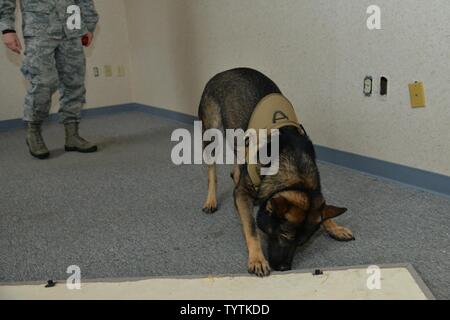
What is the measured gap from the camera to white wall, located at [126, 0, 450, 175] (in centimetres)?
223

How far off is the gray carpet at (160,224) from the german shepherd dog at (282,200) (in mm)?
112

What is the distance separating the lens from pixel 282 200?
1483 mm

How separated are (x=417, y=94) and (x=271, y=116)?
37.2 inches

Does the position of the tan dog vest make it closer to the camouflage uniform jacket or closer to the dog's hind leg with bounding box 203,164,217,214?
the dog's hind leg with bounding box 203,164,217,214

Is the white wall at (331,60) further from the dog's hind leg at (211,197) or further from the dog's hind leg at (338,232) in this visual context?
the dog's hind leg at (211,197)

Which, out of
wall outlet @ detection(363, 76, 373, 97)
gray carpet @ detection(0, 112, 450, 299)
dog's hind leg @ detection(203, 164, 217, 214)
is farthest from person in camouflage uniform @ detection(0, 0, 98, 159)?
wall outlet @ detection(363, 76, 373, 97)

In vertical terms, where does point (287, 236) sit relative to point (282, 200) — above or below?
below

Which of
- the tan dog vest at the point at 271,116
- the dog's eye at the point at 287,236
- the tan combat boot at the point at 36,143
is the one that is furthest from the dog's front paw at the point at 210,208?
the tan combat boot at the point at 36,143

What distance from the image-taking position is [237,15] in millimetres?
3396

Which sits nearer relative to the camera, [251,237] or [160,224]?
[251,237]

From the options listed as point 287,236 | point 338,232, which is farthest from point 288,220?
point 338,232

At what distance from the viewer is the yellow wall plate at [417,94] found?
2.28 metres

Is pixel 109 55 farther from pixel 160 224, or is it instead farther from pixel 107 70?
pixel 160 224
